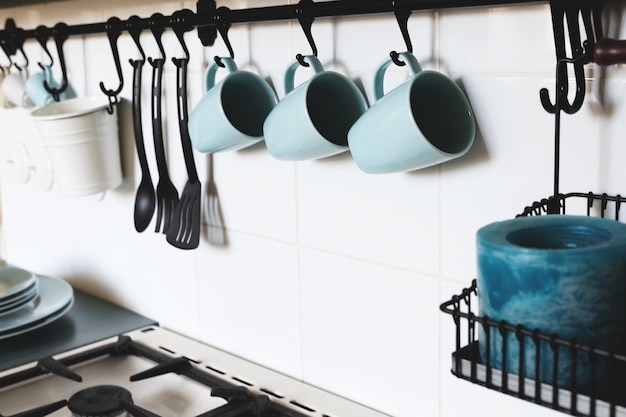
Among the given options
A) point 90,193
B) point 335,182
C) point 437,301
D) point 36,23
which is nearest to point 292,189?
point 335,182

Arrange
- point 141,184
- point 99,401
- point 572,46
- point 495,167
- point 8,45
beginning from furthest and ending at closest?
1. point 8,45
2. point 141,184
3. point 99,401
4. point 495,167
5. point 572,46

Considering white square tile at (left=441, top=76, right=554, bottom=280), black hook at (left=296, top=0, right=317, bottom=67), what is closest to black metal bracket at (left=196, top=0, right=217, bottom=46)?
black hook at (left=296, top=0, right=317, bottom=67)

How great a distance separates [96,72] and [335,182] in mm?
613

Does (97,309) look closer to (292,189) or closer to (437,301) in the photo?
(292,189)

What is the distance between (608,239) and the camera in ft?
2.12

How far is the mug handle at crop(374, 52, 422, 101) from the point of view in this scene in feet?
2.91

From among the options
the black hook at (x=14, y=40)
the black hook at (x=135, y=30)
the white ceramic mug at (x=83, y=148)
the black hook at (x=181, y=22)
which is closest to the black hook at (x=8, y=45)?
the black hook at (x=14, y=40)

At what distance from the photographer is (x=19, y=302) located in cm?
140

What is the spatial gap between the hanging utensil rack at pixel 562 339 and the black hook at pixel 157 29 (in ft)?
1.99

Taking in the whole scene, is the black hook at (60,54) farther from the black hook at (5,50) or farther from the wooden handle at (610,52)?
the wooden handle at (610,52)

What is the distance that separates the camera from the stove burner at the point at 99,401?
108cm

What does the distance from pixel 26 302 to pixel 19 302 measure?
0.02m

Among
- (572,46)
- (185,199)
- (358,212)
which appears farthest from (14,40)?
(572,46)

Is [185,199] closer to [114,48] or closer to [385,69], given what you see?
[114,48]
